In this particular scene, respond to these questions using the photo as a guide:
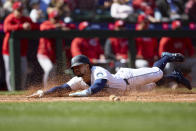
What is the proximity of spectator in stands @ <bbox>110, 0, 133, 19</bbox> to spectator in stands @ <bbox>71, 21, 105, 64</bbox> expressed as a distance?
96 centimetres

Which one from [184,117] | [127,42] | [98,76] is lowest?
[184,117]

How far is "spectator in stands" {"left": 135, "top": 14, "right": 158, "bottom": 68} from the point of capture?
13.5 m

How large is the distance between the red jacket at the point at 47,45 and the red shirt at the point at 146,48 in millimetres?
2174

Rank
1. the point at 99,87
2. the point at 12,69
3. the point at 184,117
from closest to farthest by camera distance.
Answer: the point at 184,117, the point at 99,87, the point at 12,69

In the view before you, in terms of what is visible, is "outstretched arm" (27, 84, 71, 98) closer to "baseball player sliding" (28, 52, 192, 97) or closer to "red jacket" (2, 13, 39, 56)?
"baseball player sliding" (28, 52, 192, 97)

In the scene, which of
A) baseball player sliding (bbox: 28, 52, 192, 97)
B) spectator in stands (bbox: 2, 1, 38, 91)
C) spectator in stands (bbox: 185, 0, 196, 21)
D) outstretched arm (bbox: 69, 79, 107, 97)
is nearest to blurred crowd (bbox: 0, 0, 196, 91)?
spectator in stands (bbox: 2, 1, 38, 91)

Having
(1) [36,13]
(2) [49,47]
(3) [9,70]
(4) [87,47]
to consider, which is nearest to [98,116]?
(3) [9,70]

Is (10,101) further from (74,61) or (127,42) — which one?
(127,42)

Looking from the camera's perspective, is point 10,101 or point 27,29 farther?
point 27,29

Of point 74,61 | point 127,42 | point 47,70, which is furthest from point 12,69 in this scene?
point 74,61

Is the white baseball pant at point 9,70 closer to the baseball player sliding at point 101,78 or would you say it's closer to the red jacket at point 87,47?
the red jacket at point 87,47

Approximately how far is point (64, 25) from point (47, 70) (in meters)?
1.25

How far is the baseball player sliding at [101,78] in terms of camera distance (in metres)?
8.71

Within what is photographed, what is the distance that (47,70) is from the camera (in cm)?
1262
